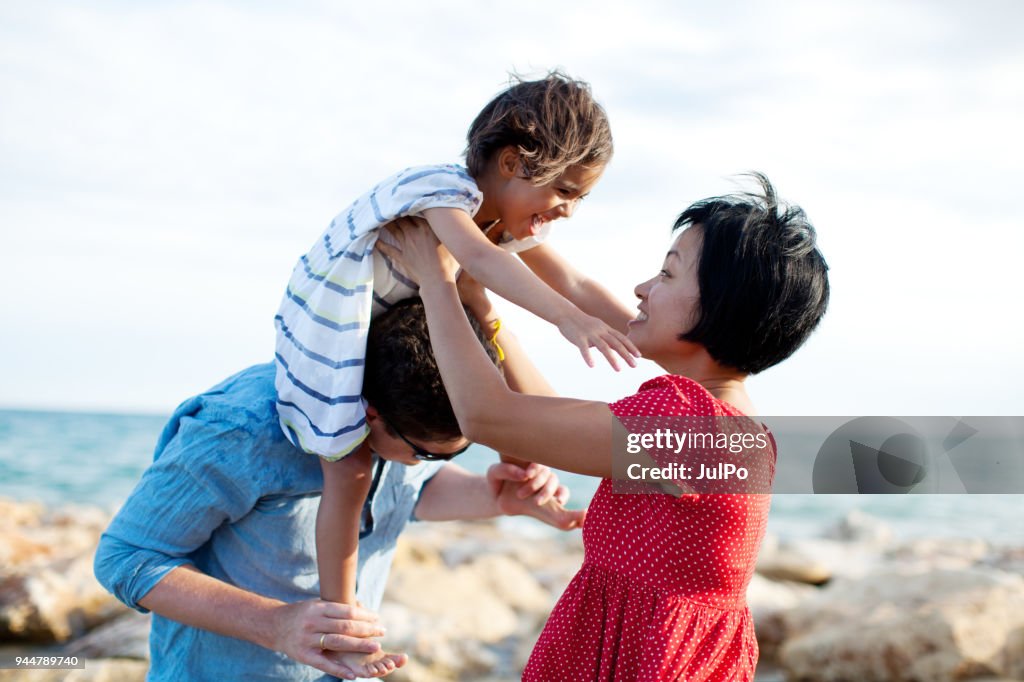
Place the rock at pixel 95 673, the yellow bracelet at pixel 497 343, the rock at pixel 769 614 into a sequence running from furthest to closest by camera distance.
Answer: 1. the rock at pixel 769 614
2. the rock at pixel 95 673
3. the yellow bracelet at pixel 497 343

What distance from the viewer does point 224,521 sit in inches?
103

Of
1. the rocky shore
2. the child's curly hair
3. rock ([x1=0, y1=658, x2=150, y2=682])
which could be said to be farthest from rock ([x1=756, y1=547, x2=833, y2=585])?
the child's curly hair

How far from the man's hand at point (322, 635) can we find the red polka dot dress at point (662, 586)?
18.3 inches

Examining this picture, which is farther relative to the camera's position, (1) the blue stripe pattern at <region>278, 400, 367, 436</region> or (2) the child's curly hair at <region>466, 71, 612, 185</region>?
(2) the child's curly hair at <region>466, 71, 612, 185</region>

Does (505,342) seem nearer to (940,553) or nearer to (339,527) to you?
(339,527)

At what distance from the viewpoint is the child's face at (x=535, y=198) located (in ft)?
9.66

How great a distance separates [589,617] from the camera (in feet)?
7.06

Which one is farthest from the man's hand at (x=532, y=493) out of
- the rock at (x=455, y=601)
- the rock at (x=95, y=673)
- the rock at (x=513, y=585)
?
the rock at (x=513, y=585)

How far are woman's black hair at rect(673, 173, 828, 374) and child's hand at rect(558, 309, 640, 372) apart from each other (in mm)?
176

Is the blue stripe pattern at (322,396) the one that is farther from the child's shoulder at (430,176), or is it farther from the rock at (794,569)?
the rock at (794,569)

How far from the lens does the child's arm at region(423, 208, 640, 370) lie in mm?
2096

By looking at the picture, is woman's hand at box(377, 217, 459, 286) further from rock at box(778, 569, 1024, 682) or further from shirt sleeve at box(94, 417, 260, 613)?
rock at box(778, 569, 1024, 682)

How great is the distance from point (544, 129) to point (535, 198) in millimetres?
208

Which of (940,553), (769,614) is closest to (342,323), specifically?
(769,614)
